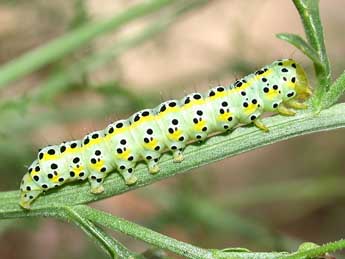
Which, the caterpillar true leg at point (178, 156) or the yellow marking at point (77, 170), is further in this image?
the yellow marking at point (77, 170)

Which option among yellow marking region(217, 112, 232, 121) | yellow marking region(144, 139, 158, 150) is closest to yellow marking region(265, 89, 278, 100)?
yellow marking region(217, 112, 232, 121)

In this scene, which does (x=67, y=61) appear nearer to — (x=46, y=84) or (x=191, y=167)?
(x=46, y=84)

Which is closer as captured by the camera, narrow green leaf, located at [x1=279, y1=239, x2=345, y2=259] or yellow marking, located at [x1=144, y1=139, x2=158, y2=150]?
narrow green leaf, located at [x1=279, y1=239, x2=345, y2=259]

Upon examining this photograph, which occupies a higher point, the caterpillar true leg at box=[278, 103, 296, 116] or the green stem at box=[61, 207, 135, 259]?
the caterpillar true leg at box=[278, 103, 296, 116]

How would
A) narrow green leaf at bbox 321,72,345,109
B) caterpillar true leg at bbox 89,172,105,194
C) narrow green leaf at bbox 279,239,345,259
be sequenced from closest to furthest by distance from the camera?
narrow green leaf at bbox 279,239,345,259 → narrow green leaf at bbox 321,72,345,109 → caterpillar true leg at bbox 89,172,105,194

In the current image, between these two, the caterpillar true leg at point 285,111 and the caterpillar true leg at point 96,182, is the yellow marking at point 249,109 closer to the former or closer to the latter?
the caterpillar true leg at point 285,111

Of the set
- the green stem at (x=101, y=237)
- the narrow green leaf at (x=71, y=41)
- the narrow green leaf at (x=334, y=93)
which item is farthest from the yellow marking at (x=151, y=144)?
the narrow green leaf at (x=71, y=41)

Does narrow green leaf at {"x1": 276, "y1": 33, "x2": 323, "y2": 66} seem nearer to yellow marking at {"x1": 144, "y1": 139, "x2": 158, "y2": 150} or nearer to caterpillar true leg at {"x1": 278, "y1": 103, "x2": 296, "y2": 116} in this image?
caterpillar true leg at {"x1": 278, "y1": 103, "x2": 296, "y2": 116}

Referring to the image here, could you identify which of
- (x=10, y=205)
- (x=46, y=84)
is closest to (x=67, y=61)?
(x=46, y=84)
